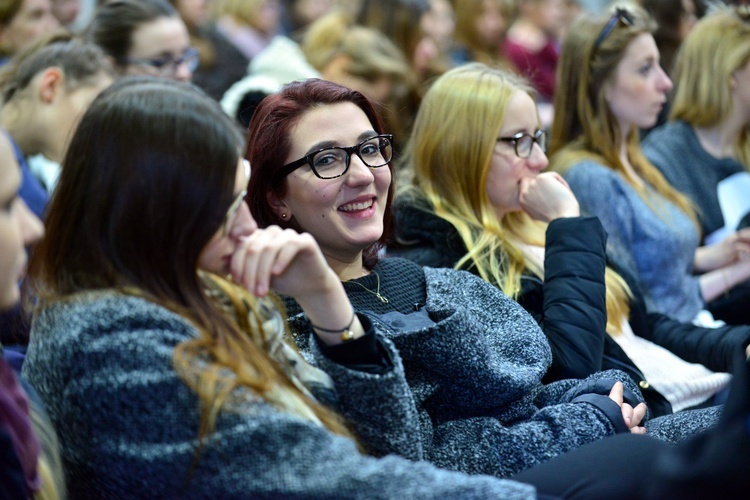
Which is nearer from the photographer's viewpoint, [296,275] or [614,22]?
[296,275]

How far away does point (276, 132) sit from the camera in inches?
83.4

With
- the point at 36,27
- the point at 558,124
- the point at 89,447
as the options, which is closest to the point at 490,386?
the point at 89,447

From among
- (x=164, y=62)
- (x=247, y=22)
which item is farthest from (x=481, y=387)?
(x=247, y=22)

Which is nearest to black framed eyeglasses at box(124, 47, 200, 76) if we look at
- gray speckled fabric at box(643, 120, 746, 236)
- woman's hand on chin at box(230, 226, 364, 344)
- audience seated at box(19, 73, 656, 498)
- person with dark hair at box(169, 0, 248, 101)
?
person with dark hair at box(169, 0, 248, 101)

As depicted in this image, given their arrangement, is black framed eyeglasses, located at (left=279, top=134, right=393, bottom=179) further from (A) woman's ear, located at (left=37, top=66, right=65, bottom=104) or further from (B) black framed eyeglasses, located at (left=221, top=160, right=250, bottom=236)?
(A) woman's ear, located at (left=37, top=66, right=65, bottom=104)

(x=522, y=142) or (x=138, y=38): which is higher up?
(x=522, y=142)

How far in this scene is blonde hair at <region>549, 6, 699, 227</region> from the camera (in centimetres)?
→ 328

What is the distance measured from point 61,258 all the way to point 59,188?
0.37 feet

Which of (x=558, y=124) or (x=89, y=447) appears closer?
(x=89, y=447)

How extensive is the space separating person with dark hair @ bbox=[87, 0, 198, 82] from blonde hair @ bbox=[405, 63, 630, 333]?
1355 millimetres

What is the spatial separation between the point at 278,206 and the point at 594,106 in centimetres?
160

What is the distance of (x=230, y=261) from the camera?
4.99ft

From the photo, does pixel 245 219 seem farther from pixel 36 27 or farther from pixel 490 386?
pixel 36 27

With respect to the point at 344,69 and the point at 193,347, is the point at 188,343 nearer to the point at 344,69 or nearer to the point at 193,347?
the point at 193,347
